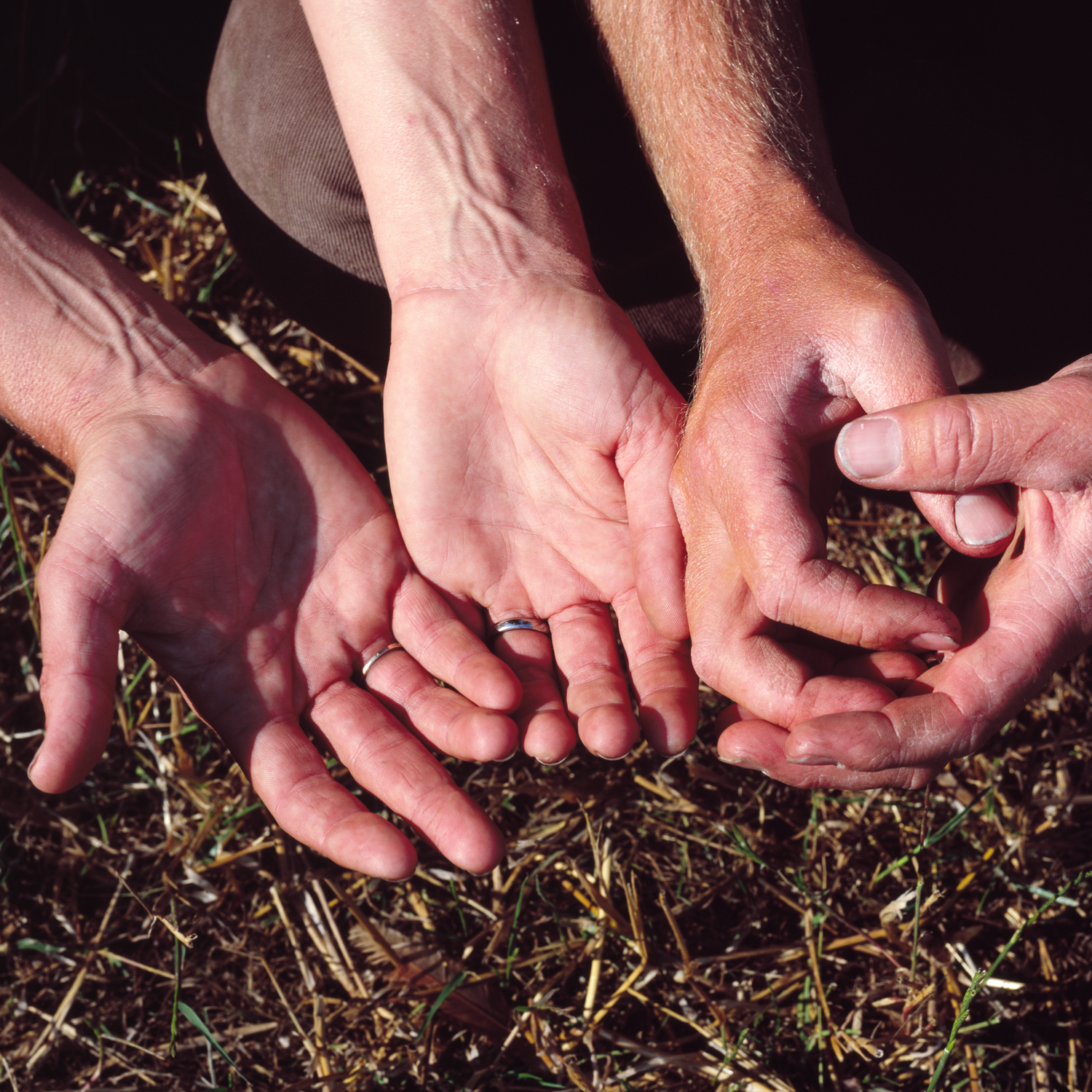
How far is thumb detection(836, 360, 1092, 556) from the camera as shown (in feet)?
4.51

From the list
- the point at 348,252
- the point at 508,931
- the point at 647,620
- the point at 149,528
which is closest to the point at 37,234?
the point at 348,252

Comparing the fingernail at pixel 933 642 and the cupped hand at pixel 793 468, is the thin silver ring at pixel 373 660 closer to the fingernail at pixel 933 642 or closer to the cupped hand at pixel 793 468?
the cupped hand at pixel 793 468

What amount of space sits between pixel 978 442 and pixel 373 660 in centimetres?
134

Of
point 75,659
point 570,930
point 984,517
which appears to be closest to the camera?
point 984,517

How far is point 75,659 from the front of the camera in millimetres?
1628

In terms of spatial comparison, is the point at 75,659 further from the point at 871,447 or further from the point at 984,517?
the point at 984,517

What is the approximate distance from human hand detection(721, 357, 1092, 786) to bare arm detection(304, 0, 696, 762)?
1.08 ft

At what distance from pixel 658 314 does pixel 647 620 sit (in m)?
1.09

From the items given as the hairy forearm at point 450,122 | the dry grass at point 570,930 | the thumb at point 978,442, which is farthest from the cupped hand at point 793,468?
the dry grass at point 570,930

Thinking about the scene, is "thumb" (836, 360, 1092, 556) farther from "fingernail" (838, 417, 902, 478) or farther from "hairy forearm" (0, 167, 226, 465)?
"hairy forearm" (0, 167, 226, 465)

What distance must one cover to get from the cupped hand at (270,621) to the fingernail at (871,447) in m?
0.84

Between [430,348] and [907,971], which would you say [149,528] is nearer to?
[430,348]

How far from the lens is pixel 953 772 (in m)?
2.51

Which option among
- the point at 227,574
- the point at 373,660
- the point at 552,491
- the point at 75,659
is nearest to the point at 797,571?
the point at 552,491
